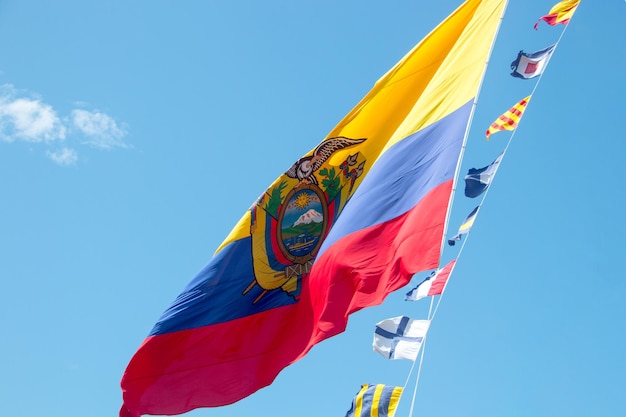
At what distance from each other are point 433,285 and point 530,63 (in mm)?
4229

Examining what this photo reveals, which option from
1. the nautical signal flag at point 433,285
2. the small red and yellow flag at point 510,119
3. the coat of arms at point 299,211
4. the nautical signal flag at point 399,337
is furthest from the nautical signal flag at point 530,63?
the nautical signal flag at point 399,337

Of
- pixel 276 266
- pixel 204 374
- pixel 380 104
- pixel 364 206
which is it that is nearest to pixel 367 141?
pixel 380 104

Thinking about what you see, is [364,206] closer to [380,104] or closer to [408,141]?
[408,141]

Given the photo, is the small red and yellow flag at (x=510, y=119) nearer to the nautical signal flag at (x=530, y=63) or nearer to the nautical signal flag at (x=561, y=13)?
the nautical signal flag at (x=530, y=63)

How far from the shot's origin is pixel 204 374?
43.4ft

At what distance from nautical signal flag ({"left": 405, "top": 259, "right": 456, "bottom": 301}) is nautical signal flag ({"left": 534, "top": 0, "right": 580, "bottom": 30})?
479cm

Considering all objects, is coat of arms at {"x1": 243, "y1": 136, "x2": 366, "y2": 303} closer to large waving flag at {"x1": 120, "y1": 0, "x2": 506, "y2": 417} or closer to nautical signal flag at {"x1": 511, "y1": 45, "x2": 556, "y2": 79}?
large waving flag at {"x1": 120, "y1": 0, "x2": 506, "y2": 417}

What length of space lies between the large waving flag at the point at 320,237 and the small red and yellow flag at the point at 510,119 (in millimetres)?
1448

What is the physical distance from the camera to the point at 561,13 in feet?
43.3

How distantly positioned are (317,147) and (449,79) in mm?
2613

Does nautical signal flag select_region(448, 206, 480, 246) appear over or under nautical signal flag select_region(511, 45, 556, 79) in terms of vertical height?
under

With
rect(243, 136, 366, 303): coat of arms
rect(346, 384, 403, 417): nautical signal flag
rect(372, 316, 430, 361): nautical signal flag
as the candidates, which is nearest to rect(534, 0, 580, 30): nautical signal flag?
rect(243, 136, 366, 303): coat of arms

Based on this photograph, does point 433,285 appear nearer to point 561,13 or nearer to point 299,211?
point 299,211

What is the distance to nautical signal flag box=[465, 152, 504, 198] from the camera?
12.4 meters
